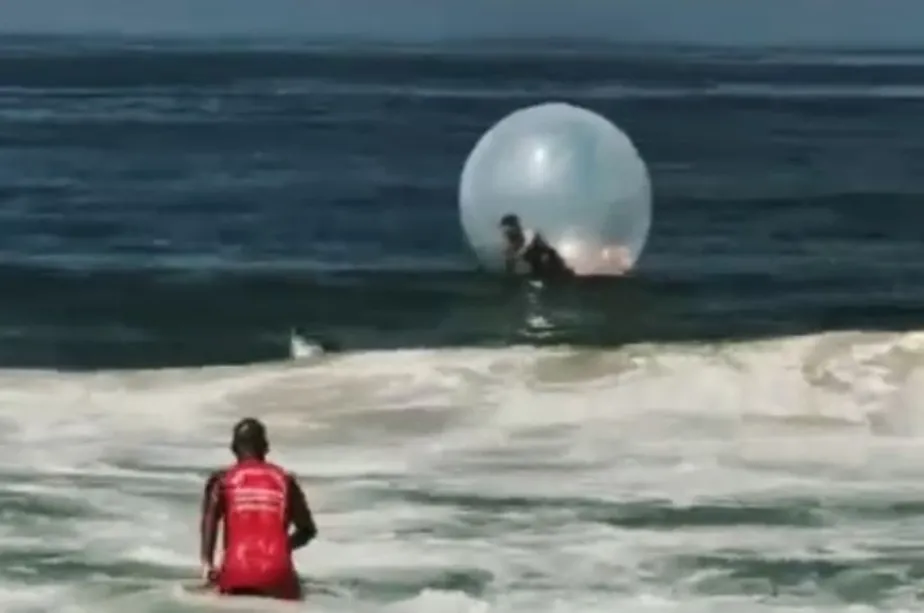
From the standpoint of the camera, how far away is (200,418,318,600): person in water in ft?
38.6

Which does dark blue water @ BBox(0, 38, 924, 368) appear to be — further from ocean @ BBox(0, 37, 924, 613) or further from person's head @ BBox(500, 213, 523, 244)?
person's head @ BBox(500, 213, 523, 244)

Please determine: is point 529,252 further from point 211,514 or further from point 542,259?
point 211,514

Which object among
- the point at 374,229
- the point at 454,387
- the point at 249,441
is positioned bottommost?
the point at 249,441

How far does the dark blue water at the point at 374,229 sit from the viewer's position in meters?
28.0

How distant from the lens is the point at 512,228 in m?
23.4

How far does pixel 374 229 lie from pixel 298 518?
29.0 m

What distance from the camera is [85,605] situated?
13023mm

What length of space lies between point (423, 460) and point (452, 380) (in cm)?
323

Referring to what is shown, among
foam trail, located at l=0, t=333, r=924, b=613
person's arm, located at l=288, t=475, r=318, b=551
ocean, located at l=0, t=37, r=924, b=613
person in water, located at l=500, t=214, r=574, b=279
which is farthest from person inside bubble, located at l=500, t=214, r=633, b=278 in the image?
person's arm, located at l=288, t=475, r=318, b=551

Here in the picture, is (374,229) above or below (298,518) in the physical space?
above

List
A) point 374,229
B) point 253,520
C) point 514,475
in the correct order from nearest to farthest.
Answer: point 253,520 → point 514,475 → point 374,229

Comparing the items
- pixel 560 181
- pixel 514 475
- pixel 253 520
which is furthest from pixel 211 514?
pixel 560 181

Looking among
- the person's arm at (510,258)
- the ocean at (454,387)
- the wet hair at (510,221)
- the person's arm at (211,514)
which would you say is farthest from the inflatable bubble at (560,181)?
the person's arm at (211,514)

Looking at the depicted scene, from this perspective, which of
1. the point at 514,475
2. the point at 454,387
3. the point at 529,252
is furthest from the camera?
the point at 529,252
